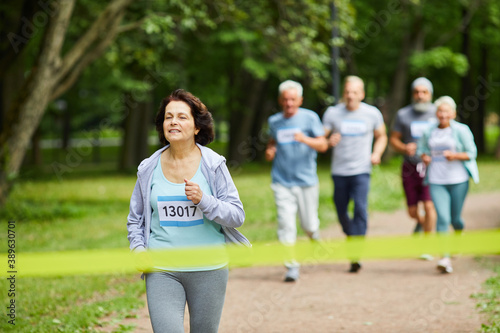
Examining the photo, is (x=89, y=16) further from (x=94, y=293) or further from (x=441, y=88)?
(x=441, y=88)

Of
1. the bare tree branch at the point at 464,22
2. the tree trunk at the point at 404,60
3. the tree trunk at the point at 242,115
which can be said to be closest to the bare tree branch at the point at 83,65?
the tree trunk at the point at 242,115

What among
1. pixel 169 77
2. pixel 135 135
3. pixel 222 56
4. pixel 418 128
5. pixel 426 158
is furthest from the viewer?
pixel 135 135

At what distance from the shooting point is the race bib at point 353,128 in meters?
8.16

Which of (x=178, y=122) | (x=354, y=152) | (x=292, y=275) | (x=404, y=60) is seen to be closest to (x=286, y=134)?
(x=354, y=152)

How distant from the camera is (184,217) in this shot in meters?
3.82

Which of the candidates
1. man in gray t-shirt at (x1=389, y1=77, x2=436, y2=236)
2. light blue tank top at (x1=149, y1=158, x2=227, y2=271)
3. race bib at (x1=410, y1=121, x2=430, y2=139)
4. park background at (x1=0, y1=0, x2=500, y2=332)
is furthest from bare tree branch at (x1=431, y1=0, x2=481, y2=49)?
light blue tank top at (x1=149, y1=158, x2=227, y2=271)

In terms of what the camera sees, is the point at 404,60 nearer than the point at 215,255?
No

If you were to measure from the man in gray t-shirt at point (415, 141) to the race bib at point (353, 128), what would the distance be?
2.75 ft

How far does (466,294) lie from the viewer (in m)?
6.92

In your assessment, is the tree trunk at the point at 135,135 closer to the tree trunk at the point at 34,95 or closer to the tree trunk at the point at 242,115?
the tree trunk at the point at 242,115

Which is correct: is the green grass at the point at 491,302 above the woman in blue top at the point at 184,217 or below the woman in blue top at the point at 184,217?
below

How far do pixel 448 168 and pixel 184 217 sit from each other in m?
4.67

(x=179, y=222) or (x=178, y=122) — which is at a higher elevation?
(x=178, y=122)

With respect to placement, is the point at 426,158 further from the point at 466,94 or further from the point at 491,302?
the point at 466,94
